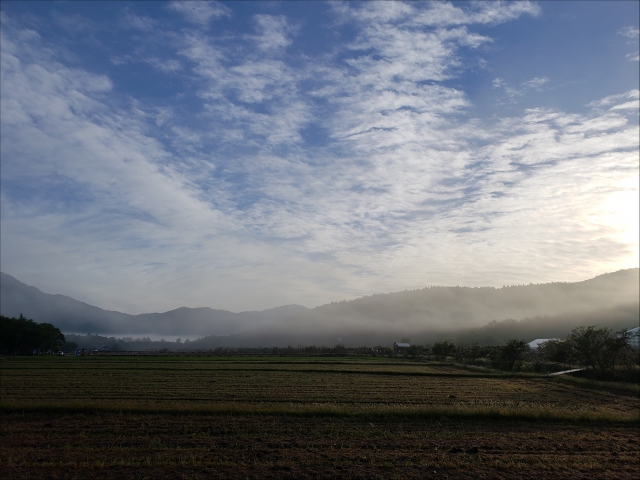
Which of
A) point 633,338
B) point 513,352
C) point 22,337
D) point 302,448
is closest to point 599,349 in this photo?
point 633,338

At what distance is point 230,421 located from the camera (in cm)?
1758

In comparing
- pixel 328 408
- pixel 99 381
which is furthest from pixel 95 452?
pixel 99 381

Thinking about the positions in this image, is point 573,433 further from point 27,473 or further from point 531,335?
point 531,335

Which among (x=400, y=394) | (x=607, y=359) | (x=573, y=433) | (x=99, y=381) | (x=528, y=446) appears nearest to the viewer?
(x=528, y=446)

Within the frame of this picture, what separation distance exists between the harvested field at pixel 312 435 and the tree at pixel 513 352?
86.0 ft

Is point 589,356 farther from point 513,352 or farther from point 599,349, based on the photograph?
point 513,352

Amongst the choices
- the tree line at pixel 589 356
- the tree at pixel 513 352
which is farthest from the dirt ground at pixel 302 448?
the tree at pixel 513 352

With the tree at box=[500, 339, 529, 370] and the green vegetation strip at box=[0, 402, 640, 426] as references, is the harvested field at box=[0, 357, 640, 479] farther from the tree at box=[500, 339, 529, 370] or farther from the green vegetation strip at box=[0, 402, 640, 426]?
the tree at box=[500, 339, 529, 370]

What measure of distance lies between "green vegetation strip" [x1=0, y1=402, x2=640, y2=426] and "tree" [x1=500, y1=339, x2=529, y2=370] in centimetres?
3319

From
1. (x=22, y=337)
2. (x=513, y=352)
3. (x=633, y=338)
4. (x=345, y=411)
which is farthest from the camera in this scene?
(x=22, y=337)

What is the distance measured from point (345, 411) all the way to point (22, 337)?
10040 centimetres

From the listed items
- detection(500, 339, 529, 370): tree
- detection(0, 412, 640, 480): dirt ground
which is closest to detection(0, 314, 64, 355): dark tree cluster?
detection(0, 412, 640, 480): dirt ground

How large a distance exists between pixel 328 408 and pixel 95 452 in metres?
10.2

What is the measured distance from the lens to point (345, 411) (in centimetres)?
1919
